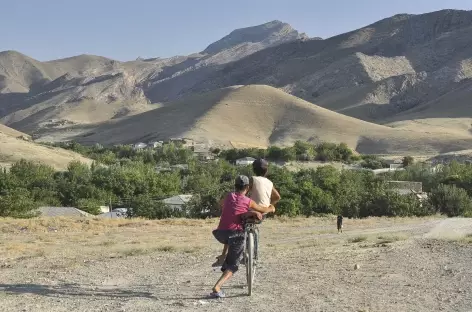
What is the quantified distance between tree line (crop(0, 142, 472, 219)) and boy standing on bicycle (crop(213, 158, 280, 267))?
97.0 feet

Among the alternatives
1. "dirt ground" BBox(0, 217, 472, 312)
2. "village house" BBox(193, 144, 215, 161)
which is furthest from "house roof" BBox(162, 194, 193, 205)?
"village house" BBox(193, 144, 215, 161)

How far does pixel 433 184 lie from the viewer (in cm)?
5656

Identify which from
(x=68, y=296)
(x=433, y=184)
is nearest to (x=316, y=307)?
(x=68, y=296)

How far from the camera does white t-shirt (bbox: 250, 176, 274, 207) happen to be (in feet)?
25.4

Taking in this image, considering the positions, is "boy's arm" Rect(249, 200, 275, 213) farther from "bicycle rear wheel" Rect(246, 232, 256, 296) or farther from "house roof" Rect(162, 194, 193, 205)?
"house roof" Rect(162, 194, 193, 205)

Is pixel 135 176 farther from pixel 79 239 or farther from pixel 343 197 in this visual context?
pixel 79 239

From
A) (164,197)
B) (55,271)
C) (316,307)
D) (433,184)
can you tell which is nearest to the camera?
(316,307)

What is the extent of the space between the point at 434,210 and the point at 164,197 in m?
23.3

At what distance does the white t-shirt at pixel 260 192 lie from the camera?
774 centimetres

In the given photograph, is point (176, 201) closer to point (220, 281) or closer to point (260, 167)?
point (260, 167)

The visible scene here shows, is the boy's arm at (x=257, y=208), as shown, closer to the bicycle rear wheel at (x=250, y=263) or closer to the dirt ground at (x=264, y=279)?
the bicycle rear wheel at (x=250, y=263)

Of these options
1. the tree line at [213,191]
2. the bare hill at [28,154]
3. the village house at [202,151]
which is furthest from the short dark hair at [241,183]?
the village house at [202,151]

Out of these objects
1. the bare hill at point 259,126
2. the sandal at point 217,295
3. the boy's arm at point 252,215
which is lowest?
the sandal at point 217,295

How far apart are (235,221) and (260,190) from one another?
0.57 metres
